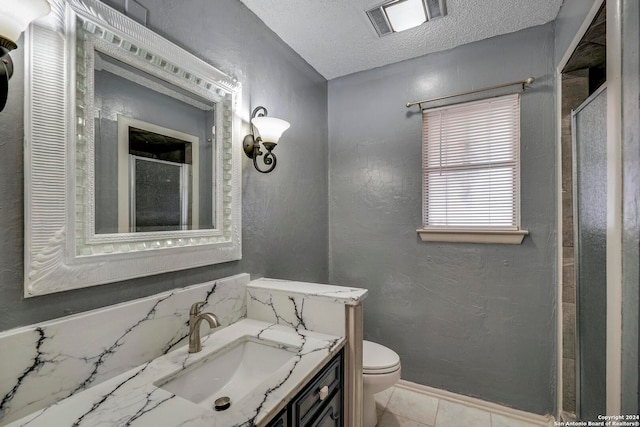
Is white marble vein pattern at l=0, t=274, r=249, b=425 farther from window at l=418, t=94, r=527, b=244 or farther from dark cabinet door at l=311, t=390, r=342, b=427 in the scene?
window at l=418, t=94, r=527, b=244

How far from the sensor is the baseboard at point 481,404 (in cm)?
184

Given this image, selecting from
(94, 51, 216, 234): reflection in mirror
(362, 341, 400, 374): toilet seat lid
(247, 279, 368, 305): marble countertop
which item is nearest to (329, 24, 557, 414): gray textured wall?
(362, 341, 400, 374): toilet seat lid

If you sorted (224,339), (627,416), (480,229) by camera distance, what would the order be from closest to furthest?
(627,416) < (224,339) < (480,229)

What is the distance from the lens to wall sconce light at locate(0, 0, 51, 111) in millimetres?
665

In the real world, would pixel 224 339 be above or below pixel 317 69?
below

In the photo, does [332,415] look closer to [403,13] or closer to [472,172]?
[472,172]

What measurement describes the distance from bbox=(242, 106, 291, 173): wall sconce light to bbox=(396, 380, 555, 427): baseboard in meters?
1.95

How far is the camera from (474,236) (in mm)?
1979

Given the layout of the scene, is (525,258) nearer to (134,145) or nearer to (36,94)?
(134,145)

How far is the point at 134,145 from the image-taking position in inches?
43.1

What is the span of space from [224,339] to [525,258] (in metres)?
1.89

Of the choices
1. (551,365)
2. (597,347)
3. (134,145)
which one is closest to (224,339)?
(134,145)

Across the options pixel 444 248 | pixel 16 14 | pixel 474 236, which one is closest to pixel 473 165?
pixel 474 236

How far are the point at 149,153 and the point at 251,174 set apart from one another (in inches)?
23.6
